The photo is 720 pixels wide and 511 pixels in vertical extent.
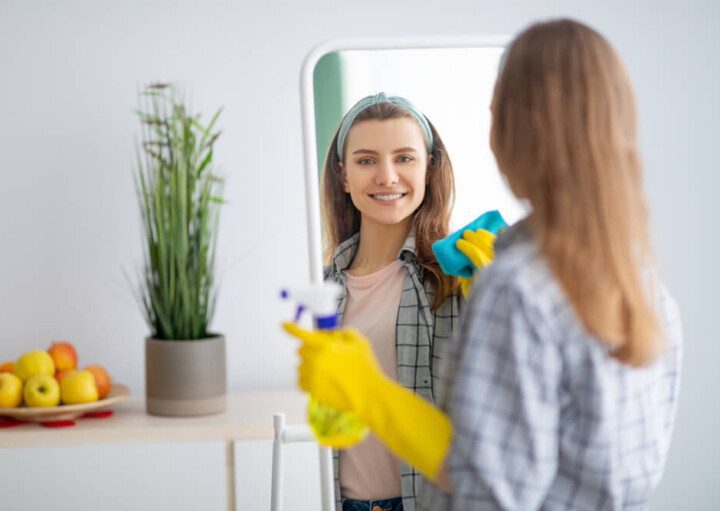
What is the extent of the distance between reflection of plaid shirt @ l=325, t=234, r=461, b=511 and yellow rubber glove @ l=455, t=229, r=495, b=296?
0.14m

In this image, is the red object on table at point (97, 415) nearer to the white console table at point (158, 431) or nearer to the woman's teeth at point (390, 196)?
the white console table at point (158, 431)

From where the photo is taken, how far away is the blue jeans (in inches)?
74.8

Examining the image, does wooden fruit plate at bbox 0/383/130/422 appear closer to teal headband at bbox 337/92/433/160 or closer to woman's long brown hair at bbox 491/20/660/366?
teal headband at bbox 337/92/433/160

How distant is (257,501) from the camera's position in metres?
1.95

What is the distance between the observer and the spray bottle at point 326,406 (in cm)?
125

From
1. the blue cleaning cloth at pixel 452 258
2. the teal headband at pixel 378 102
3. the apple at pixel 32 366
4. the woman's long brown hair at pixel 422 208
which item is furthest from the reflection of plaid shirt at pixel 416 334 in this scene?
the apple at pixel 32 366

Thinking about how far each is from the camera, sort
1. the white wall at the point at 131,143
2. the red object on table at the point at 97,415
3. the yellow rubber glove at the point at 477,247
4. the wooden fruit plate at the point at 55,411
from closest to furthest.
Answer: the yellow rubber glove at the point at 477,247 → the wooden fruit plate at the point at 55,411 → the red object on table at the point at 97,415 → the white wall at the point at 131,143

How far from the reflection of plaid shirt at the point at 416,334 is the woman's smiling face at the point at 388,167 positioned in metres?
0.08

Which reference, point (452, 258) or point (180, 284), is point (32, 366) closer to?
point (180, 284)

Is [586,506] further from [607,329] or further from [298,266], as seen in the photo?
[298,266]

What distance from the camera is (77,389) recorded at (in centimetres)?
188

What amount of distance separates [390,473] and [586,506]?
32.7 inches

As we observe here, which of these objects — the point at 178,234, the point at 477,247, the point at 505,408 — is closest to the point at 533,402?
the point at 505,408

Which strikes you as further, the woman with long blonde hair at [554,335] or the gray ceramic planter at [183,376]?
the gray ceramic planter at [183,376]
